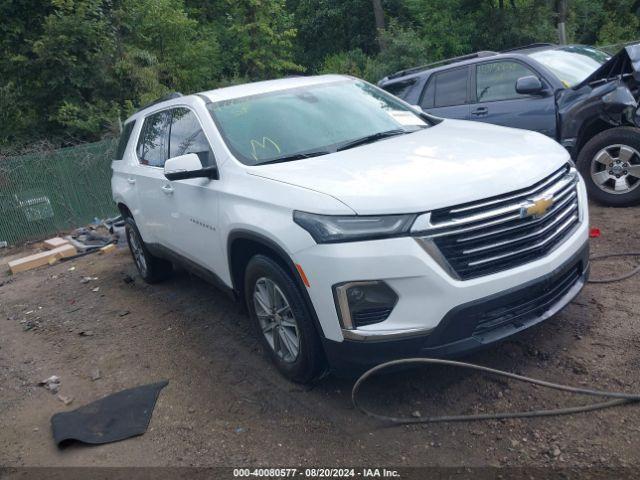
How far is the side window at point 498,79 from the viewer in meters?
7.16

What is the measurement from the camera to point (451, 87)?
785 cm

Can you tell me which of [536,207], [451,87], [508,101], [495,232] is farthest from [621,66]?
[495,232]

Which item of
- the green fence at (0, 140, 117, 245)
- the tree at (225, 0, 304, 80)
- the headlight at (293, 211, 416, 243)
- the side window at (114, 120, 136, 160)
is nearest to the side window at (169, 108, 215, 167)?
the headlight at (293, 211, 416, 243)

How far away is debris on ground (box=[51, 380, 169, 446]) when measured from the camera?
3.66 m

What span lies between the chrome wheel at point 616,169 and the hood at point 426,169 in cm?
248

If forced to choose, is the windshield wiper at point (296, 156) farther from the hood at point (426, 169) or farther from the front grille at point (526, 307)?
the front grille at point (526, 307)

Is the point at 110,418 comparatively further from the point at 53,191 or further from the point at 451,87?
the point at 53,191

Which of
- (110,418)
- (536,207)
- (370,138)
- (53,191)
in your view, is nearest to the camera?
(536,207)

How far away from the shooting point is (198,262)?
187 inches

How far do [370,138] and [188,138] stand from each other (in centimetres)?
150

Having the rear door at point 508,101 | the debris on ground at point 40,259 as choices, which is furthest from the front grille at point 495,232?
the debris on ground at point 40,259

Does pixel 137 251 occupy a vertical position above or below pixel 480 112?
below

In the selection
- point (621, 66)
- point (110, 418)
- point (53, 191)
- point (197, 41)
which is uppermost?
point (197, 41)

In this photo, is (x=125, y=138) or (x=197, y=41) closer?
(x=125, y=138)
